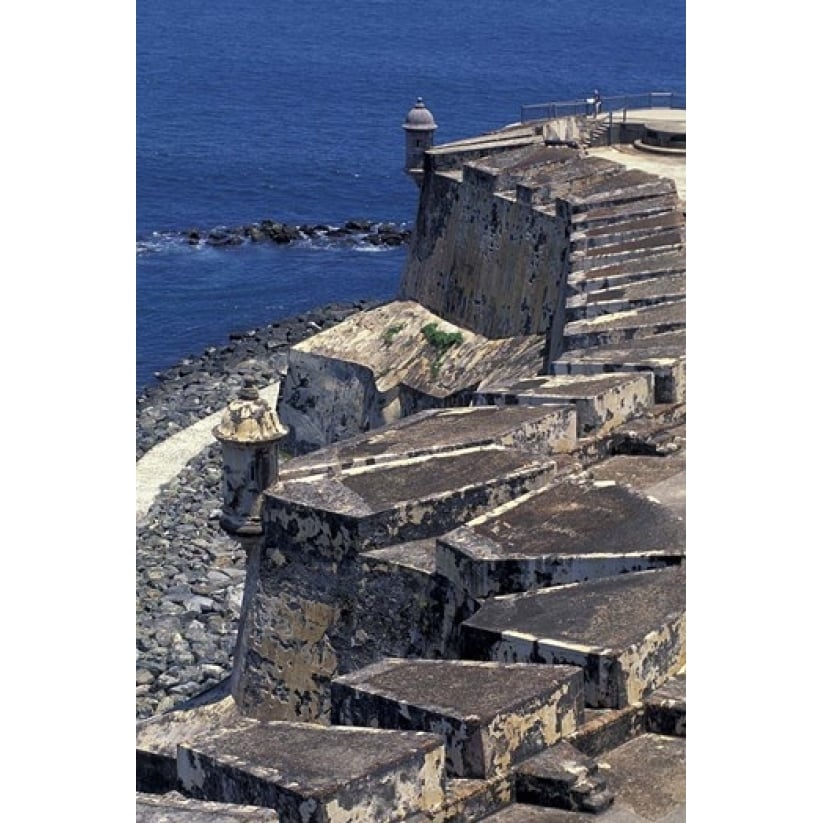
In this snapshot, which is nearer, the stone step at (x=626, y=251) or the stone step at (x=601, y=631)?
the stone step at (x=601, y=631)

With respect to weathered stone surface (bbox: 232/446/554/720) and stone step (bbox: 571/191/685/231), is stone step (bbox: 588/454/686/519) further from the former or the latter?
stone step (bbox: 571/191/685/231)

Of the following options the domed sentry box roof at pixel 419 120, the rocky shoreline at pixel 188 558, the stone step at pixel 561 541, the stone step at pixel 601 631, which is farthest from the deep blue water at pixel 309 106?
the stone step at pixel 601 631

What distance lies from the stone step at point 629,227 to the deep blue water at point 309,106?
26.4 metres

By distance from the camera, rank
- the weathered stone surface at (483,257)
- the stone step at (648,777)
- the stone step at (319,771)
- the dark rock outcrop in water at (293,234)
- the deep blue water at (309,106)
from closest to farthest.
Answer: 1. the stone step at (319,771)
2. the stone step at (648,777)
3. the weathered stone surface at (483,257)
4. the deep blue water at (309,106)
5. the dark rock outcrop in water at (293,234)

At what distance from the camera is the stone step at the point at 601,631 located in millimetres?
13516

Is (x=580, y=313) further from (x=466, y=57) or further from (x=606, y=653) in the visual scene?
(x=466, y=57)

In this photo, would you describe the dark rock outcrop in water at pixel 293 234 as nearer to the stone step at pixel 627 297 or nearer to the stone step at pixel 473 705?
the stone step at pixel 627 297

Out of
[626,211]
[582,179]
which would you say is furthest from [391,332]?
[626,211]

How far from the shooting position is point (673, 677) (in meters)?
13.9

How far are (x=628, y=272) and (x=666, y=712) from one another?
1687 cm

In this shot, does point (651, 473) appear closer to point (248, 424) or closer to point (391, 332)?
point (248, 424)

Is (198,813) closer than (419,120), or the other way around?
(198,813)

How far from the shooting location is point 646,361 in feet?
73.4

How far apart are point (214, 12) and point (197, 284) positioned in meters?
99.4
